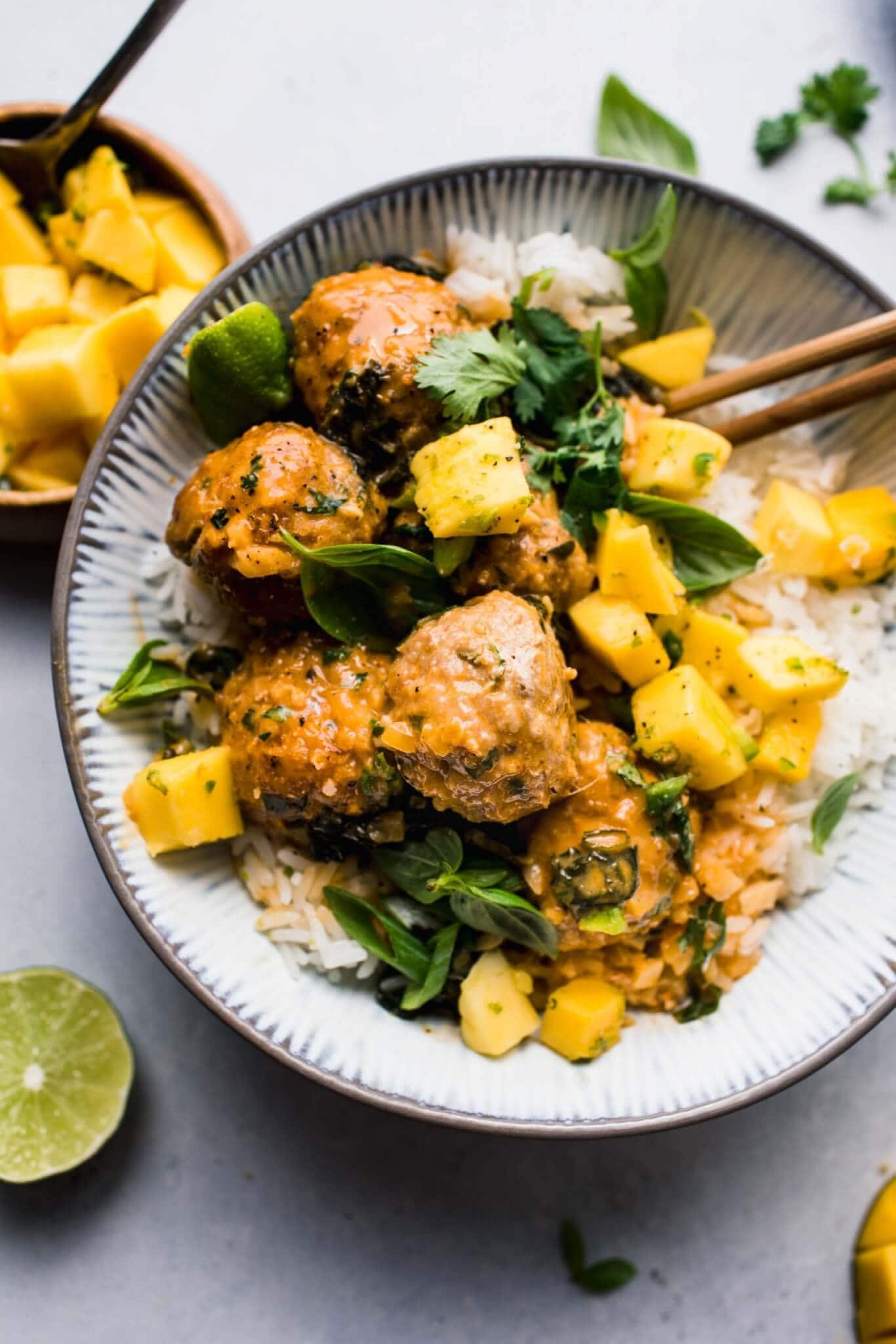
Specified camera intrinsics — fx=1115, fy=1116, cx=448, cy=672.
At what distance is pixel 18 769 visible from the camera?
3846 millimetres

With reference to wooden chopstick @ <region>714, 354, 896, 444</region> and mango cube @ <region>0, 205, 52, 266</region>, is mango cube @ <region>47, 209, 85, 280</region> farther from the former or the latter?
wooden chopstick @ <region>714, 354, 896, 444</region>

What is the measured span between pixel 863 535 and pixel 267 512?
6.14 ft

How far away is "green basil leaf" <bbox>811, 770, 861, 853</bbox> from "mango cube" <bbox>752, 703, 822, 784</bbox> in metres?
0.10

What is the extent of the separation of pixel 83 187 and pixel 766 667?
273cm

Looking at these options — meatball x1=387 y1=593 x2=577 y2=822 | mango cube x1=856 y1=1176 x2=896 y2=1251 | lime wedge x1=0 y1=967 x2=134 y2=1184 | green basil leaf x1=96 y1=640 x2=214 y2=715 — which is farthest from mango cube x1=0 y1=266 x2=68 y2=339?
mango cube x1=856 y1=1176 x2=896 y2=1251

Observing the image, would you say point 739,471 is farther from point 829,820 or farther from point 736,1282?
point 736,1282

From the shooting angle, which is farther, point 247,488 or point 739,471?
point 739,471

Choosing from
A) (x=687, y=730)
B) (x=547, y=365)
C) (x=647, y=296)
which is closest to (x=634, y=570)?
(x=687, y=730)

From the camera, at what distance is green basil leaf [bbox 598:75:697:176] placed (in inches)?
154

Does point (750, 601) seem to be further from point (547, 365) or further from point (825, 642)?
point (547, 365)

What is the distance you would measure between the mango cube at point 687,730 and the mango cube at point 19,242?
2520 millimetres

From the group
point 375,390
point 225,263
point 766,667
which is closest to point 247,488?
point 375,390

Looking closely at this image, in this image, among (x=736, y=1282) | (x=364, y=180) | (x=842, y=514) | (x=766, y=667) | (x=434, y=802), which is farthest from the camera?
(x=364, y=180)

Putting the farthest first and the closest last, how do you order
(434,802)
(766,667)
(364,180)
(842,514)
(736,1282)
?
(364,180), (736,1282), (842,514), (766,667), (434,802)
